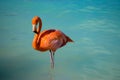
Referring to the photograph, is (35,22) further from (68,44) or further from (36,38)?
(68,44)

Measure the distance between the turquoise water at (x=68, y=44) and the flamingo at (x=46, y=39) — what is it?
7 centimetres

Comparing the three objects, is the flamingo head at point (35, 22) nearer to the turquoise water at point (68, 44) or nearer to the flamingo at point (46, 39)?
the flamingo at point (46, 39)

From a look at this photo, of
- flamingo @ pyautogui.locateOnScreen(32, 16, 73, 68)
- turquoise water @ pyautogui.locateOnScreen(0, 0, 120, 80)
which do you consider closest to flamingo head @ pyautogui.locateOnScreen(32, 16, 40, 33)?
flamingo @ pyautogui.locateOnScreen(32, 16, 73, 68)

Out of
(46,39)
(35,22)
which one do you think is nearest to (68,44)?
(46,39)

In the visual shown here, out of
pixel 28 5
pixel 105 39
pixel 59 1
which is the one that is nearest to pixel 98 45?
pixel 105 39

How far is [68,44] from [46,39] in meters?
0.23

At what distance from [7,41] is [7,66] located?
24 centimetres

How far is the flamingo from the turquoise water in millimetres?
73

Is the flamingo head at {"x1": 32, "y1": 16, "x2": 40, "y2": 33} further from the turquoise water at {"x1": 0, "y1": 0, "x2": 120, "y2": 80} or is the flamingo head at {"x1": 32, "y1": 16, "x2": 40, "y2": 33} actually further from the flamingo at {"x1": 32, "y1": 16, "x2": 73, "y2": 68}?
the turquoise water at {"x1": 0, "y1": 0, "x2": 120, "y2": 80}

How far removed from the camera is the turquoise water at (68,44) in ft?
9.38

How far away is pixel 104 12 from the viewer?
2.91m

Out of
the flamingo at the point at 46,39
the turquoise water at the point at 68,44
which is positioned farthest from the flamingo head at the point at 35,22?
the turquoise water at the point at 68,44

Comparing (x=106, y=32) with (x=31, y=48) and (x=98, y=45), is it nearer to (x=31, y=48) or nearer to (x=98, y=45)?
(x=98, y=45)

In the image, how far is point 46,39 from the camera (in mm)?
2729
